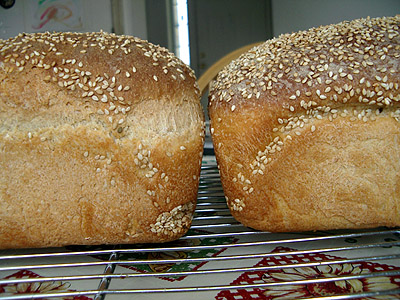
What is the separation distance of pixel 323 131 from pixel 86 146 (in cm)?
62

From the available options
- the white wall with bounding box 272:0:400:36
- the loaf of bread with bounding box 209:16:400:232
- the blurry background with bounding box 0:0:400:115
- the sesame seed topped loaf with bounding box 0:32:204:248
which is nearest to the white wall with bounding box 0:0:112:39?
the blurry background with bounding box 0:0:400:115

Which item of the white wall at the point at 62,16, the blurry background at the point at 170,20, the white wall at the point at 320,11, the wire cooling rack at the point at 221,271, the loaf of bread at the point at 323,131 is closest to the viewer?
the wire cooling rack at the point at 221,271

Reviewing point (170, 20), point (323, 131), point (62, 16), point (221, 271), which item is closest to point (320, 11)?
point (170, 20)

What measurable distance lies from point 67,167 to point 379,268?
80 cm

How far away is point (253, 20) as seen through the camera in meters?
3.39

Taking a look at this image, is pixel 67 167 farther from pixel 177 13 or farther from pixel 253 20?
pixel 177 13

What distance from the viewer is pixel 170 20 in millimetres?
3871

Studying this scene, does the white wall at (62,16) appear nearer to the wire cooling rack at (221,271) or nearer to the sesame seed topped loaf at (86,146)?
the sesame seed topped loaf at (86,146)

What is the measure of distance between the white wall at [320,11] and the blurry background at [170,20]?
14 mm

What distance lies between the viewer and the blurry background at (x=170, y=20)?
134 inches

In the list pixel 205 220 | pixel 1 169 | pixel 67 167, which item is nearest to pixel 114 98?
pixel 67 167

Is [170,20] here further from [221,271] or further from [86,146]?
[221,271]

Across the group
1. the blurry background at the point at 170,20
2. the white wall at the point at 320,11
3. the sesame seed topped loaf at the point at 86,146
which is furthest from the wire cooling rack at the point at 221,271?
the blurry background at the point at 170,20

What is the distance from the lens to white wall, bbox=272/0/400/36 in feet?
7.71
